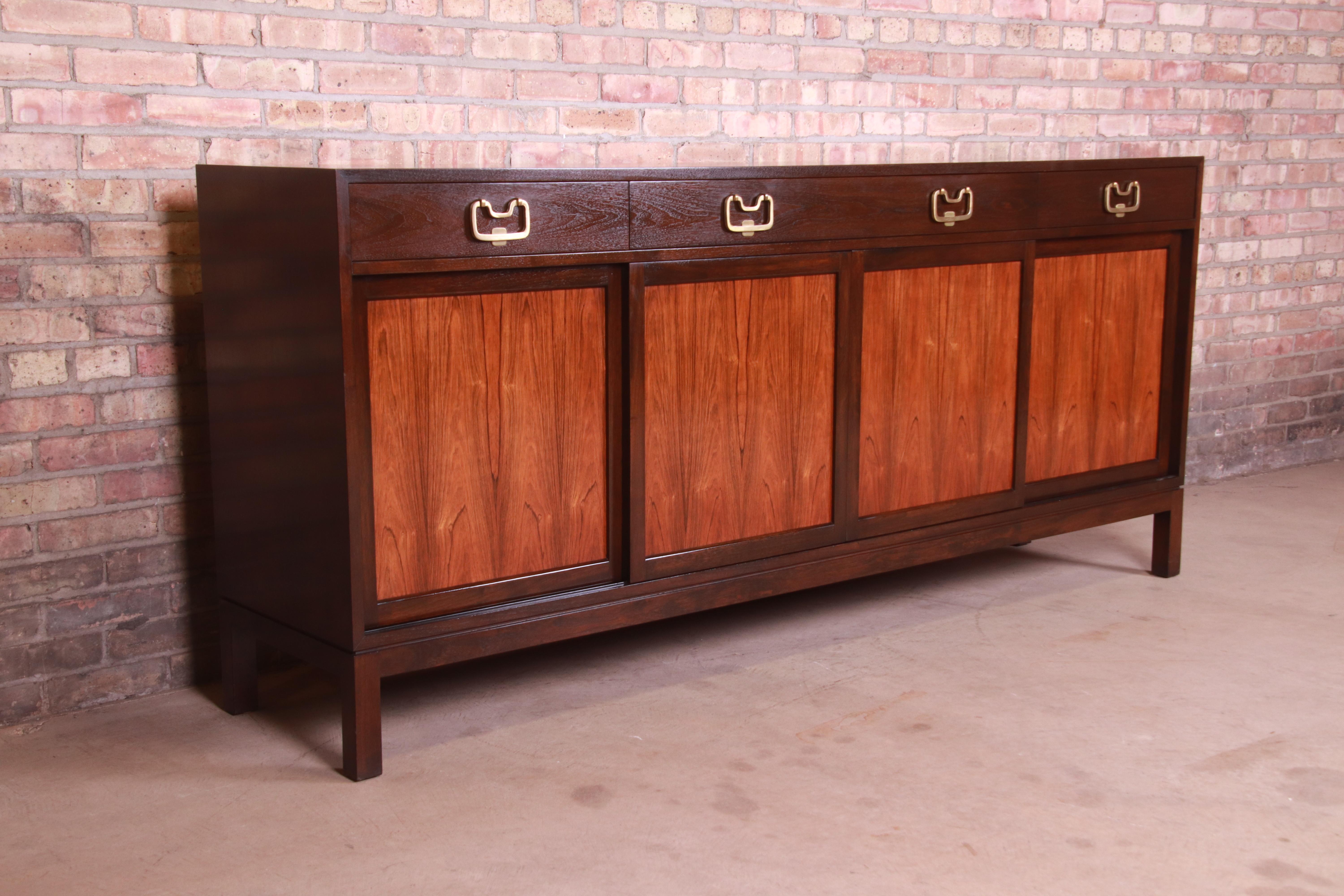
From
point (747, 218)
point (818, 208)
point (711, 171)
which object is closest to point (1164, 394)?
point (818, 208)

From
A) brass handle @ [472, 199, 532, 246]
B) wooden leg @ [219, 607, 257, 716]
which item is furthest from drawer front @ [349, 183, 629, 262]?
wooden leg @ [219, 607, 257, 716]

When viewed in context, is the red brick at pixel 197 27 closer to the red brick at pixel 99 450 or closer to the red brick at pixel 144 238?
the red brick at pixel 144 238

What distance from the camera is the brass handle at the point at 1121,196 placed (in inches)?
135

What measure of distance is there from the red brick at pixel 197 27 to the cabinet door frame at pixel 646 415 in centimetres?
96

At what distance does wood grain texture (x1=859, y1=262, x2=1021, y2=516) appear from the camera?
312cm

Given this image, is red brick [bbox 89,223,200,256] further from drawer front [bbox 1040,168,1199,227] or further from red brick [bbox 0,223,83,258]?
drawer front [bbox 1040,168,1199,227]

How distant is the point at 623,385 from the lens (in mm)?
2746

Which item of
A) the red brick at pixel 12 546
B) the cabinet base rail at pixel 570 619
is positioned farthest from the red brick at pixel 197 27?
the cabinet base rail at pixel 570 619

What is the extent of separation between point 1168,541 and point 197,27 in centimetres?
271

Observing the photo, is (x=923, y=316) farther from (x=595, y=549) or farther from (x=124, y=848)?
(x=124, y=848)

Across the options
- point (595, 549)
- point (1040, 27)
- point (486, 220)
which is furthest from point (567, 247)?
point (1040, 27)

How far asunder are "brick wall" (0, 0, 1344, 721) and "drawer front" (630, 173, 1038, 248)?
2.44 feet

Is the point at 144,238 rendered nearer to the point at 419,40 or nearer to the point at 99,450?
the point at 99,450

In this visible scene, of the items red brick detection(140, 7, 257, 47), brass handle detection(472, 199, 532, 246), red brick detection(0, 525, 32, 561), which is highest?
red brick detection(140, 7, 257, 47)
